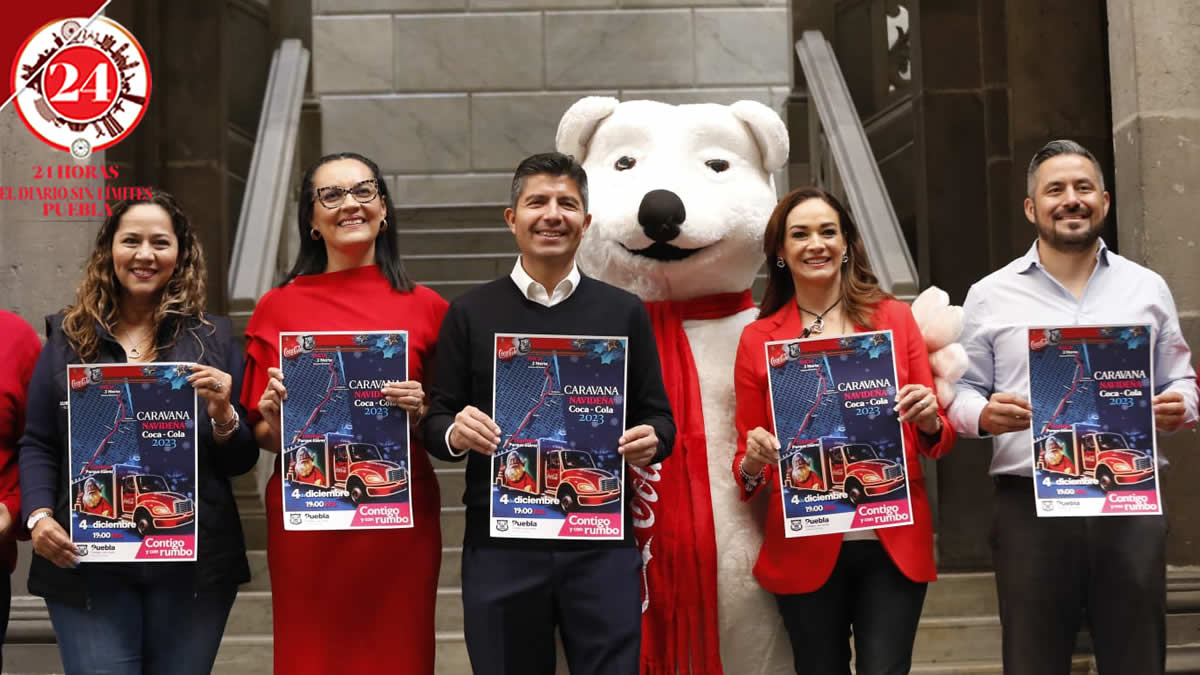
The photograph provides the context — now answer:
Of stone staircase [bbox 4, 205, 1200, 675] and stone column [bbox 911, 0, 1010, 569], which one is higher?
stone column [bbox 911, 0, 1010, 569]

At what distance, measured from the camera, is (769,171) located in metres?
3.55

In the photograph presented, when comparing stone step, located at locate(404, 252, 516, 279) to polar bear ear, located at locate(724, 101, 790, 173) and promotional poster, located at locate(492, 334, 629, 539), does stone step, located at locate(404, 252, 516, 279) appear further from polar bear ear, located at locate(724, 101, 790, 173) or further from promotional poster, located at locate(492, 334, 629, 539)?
promotional poster, located at locate(492, 334, 629, 539)

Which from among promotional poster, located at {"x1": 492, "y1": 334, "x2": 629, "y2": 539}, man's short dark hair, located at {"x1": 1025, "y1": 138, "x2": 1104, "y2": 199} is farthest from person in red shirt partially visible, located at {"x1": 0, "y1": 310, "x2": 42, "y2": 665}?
man's short dark hair, located at {"x1": 1025, "y1": 138, "x2": 1104, "y2": 199}

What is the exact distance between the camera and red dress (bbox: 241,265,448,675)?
9.23 ft

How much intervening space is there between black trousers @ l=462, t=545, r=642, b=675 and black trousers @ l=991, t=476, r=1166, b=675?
0.89m

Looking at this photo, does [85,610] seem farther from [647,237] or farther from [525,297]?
[647,237]

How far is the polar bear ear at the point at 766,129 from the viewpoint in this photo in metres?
3.43

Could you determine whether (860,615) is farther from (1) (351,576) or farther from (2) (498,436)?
(1) (351,576)

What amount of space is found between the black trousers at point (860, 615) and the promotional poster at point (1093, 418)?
36cm

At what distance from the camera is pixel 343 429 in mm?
2723

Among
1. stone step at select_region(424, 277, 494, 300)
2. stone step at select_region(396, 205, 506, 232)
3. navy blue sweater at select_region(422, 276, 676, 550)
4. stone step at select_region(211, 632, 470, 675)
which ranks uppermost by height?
stone step at select_region(396, 205, 506, 232)

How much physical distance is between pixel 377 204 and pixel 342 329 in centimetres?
31

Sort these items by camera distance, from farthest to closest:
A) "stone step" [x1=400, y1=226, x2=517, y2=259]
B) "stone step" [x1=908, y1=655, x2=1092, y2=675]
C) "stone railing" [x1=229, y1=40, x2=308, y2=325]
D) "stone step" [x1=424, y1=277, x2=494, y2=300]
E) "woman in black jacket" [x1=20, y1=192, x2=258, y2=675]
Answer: "stone step" [x1=400, y1=226, x2=517, y2=259] → "stone step" [x1=424, y1=277, x2=494, y2=300] → "stone railing" [x1=229, y1=40, x2=308, y2=325] → "stone step" [x1=908, y1=655, x2=1092, y2=675] → "woman in black jacket" [x1=20, y1=192, x2=258, y2=675]

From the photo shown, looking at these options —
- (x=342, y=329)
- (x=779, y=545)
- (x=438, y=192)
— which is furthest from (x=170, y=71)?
(x=779, y=545)
